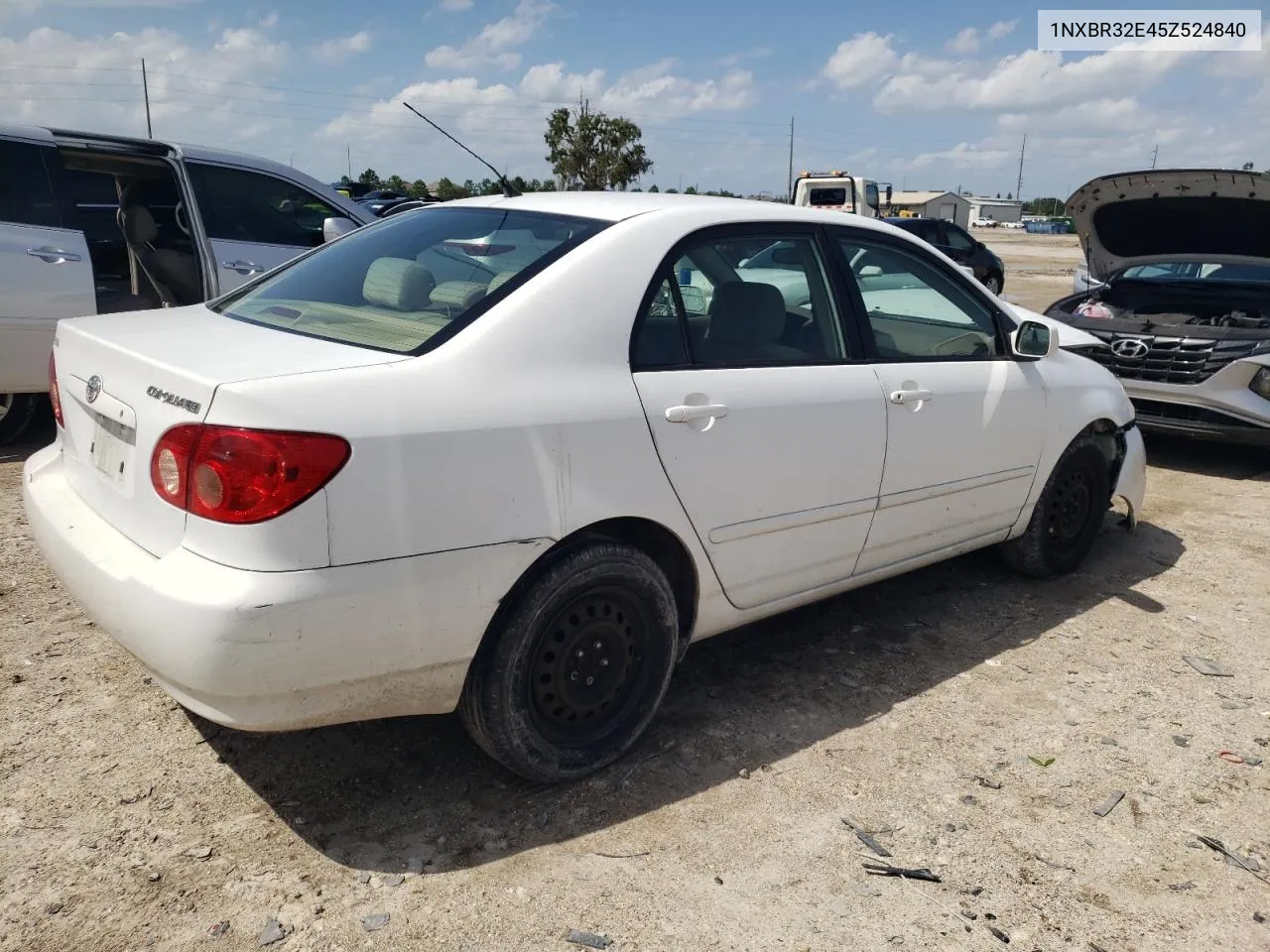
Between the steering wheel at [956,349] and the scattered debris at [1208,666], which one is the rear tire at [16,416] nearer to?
the steering wheel at [956,349]

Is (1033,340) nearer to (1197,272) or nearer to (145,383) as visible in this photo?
(145,383)

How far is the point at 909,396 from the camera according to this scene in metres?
3.55

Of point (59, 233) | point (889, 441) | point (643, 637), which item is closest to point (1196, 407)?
point (889, 441)

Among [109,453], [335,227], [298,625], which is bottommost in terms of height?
[298,625]

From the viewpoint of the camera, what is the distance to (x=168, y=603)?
2.28 meters

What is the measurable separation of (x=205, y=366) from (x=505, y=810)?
1.42m

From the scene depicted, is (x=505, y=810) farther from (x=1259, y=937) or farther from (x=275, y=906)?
(x=1259, y=937)

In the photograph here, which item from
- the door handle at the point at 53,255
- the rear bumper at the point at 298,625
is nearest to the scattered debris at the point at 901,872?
the rear bumper at the point at 298,625

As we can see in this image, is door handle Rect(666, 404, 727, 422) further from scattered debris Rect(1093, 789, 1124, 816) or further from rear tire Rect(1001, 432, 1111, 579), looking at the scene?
rear tire Rect(1001, 432, 1111, 579)

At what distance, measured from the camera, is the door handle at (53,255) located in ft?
19.2

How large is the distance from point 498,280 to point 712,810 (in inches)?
63.3

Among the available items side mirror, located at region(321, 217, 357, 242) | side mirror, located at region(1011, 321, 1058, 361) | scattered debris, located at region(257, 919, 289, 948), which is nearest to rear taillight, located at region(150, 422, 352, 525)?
scattered debris, located at region(257, 919, 289, 948)

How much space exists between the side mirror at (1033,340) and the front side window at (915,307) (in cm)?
8

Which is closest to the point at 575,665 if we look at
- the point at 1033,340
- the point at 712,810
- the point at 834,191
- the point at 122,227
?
the point at 712,810
